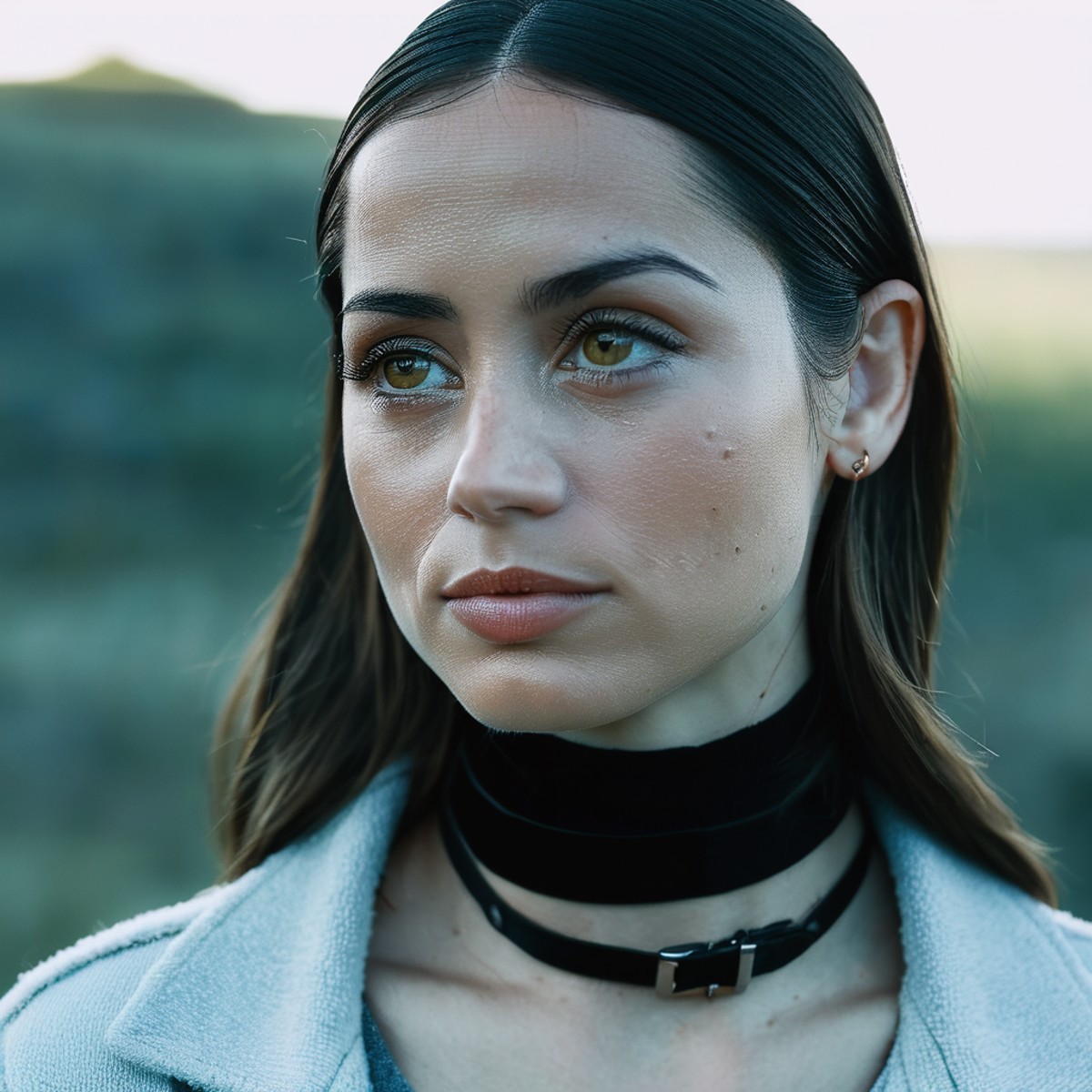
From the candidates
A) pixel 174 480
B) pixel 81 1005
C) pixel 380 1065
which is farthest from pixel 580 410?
pixel 174 480

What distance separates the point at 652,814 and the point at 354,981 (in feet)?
1.88

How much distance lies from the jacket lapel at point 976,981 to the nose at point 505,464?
40.7 inches

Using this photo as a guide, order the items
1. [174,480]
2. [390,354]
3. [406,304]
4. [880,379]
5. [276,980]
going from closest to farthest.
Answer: [406,304] < [390,354] < [276,980] < [880,379] < [174,480]

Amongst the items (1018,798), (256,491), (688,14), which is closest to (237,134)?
(256,491)

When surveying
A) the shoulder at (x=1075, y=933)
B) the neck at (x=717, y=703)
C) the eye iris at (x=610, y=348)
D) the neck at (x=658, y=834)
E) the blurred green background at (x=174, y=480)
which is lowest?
the blurred green background at (x=174, y=480)

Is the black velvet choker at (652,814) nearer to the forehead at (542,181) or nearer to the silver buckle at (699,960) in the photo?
the silver buckle at (699,960)

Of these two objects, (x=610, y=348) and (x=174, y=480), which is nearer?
(x=610, y=348)

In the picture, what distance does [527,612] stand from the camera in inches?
77.4

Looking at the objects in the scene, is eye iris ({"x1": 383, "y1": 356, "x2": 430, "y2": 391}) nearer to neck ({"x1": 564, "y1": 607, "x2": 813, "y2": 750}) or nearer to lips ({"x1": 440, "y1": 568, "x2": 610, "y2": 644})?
lips ({"x1": 440, "y1": 568, "x2": 610, "y2": 644})

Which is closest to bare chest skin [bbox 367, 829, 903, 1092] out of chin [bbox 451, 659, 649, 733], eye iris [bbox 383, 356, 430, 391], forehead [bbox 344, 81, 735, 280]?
chin [bbox 451, 659, 649, 733]

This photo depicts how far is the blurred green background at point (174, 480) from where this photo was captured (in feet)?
21.7

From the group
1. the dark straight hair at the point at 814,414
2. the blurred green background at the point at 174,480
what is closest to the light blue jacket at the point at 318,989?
the dark straight hair at the point at 814,414

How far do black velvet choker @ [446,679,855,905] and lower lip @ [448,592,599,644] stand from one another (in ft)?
1.12

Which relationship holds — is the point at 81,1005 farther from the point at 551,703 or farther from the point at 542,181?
the point at 542,181
